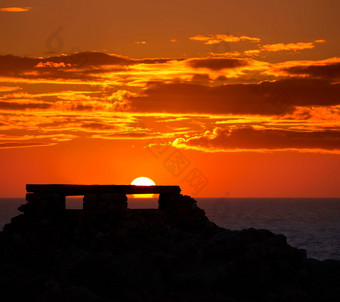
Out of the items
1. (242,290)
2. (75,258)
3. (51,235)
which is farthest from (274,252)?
(51,235)

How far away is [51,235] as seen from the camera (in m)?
22.5

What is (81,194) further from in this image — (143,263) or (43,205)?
(143,263)

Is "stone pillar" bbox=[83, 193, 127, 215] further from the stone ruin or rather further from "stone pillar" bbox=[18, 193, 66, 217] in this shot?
"stone pillar" bbox=[18, 193, 66, 217]

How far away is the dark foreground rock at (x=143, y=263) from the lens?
18953 millimetres

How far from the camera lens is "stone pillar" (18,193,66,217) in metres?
23.0

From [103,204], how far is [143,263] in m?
3.05

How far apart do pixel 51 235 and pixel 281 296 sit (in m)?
8.10

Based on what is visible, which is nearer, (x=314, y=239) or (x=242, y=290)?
(x=242, y=290)

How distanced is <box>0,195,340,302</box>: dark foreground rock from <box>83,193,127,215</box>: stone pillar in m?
0.04

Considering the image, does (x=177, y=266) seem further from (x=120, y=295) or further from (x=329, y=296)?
(x=329, y=296)

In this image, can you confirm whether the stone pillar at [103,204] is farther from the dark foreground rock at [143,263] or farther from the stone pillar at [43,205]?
the stone pillar at [43,205]

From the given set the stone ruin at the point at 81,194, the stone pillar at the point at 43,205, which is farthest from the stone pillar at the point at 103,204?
the stone pillar at the point at 43,205

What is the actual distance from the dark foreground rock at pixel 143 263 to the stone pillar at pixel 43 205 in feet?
0.25

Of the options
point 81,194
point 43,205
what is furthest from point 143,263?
point 43,205
